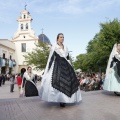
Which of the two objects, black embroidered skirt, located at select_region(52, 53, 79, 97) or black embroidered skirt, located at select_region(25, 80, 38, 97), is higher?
black embroidered skirt, located at select_region(52, 53, 79, 97)

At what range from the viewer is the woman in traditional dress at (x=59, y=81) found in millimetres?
6398

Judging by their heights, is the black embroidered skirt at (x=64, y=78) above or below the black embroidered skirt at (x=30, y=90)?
above

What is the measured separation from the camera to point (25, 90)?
10523 millimetres

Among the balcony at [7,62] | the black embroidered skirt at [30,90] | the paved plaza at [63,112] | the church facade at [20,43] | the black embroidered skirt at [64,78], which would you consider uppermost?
the church facade at [20,43]

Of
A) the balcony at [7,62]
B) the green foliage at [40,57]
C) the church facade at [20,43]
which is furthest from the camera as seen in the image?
the church facade at [20,43]

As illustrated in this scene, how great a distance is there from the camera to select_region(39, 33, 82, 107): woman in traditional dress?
6.40m

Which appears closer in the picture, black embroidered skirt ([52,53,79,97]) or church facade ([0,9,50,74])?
black embroidered skirt ([52,53,79,97])

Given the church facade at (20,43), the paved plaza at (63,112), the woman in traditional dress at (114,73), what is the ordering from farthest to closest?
the church facade at (20,43), the woman in traditional dress at (114,73), the paved plaza at (63,112)

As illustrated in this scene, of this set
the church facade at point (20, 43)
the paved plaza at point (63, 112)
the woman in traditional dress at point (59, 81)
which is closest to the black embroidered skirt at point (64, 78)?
the woman in traditional dress at point (59, 81)

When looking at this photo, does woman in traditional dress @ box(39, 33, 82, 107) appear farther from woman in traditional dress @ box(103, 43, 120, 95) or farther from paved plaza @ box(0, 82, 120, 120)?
woman in traditional dress @ box(103, 43, 120, 95)

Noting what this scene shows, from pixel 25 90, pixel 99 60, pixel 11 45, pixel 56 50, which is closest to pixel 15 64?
pixel 11 45

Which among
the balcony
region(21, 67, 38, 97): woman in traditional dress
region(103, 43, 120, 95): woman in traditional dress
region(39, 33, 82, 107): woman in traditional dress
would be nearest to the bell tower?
the balcony

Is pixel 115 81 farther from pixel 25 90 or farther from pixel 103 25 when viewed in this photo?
pixel 103 25

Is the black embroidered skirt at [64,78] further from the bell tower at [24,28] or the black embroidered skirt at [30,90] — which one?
the bell tower at [24,28]
